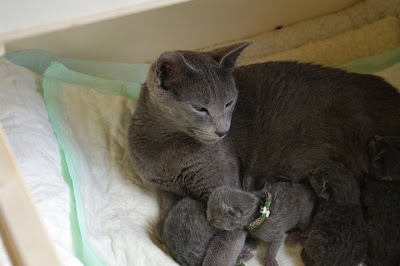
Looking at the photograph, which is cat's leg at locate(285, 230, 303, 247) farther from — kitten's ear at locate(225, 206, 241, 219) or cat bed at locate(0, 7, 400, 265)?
kitten's ear at locate(225, 206, 241, 219)

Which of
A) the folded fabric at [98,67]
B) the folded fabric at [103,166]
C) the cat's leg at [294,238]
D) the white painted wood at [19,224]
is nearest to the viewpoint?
the white painted wood at [19,224]

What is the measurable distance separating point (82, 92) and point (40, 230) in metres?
1.12

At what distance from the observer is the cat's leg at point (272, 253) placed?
1.63 meters

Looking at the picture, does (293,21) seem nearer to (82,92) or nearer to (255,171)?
(255,171)

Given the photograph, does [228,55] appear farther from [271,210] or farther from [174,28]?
[174,28]

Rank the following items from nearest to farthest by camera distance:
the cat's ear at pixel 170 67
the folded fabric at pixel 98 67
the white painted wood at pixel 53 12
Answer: the white painted wood at pixel 53 12 < the cat's ear at pixel 170 67 < the folded fabric at pixel 98 67

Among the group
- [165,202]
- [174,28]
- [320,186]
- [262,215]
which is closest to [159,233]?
[165,202]

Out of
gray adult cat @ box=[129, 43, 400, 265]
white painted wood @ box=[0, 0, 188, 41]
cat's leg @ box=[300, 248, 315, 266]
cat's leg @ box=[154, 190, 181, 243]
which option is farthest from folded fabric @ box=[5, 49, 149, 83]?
cat's leg @ box=[300, 248, 315, 266]

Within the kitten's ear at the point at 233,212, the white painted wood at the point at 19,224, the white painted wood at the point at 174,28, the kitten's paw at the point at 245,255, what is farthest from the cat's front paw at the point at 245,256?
the white painted wood at the point at 174,28

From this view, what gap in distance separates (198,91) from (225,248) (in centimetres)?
56

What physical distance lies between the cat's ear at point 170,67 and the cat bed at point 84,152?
524 mm

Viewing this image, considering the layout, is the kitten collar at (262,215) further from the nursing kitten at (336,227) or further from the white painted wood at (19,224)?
the white painted wood at (19,224)

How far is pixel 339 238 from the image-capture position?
59.0 inches

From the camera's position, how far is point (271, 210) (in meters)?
1.59
